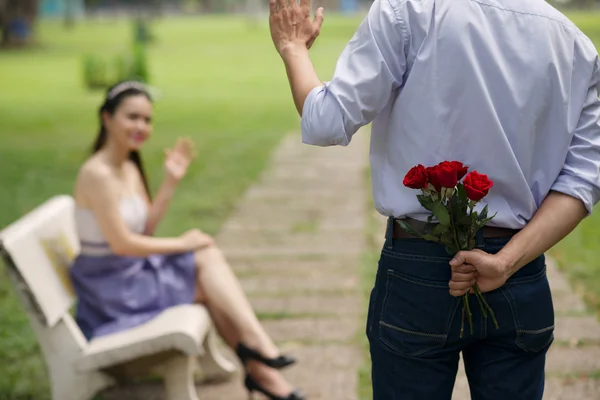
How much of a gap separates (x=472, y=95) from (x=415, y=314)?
52 centimetres

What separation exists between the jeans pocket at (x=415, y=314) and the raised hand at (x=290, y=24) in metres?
0.58

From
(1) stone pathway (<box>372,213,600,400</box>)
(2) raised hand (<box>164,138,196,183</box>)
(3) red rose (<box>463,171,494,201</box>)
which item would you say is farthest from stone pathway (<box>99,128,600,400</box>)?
(3) red rose (<box>463,171,494,201</box>)

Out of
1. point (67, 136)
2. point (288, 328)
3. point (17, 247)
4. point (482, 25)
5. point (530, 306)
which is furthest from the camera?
point (67, 136)

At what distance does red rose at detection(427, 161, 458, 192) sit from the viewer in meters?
2.01

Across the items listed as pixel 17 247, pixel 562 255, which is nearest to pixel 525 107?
pixel 17 247

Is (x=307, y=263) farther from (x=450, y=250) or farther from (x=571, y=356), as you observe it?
(x=450, y=250)

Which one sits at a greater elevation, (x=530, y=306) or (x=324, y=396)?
(x=530, y=306)

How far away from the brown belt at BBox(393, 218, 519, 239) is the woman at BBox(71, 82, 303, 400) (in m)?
1.92

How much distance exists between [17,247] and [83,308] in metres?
0.52

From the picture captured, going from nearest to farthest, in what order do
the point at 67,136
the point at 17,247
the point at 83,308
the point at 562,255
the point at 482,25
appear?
the point at 482,25 → the point at 17,247 → the point at 83,308 → the point at 562,255 → the point at 67,136

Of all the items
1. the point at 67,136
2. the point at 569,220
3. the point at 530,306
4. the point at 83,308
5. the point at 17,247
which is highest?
the point at 569,220

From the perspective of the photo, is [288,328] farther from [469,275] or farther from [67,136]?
[67,136]

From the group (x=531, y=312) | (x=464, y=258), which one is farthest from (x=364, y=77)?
(x=531, y=312)

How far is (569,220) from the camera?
87.9 inches
